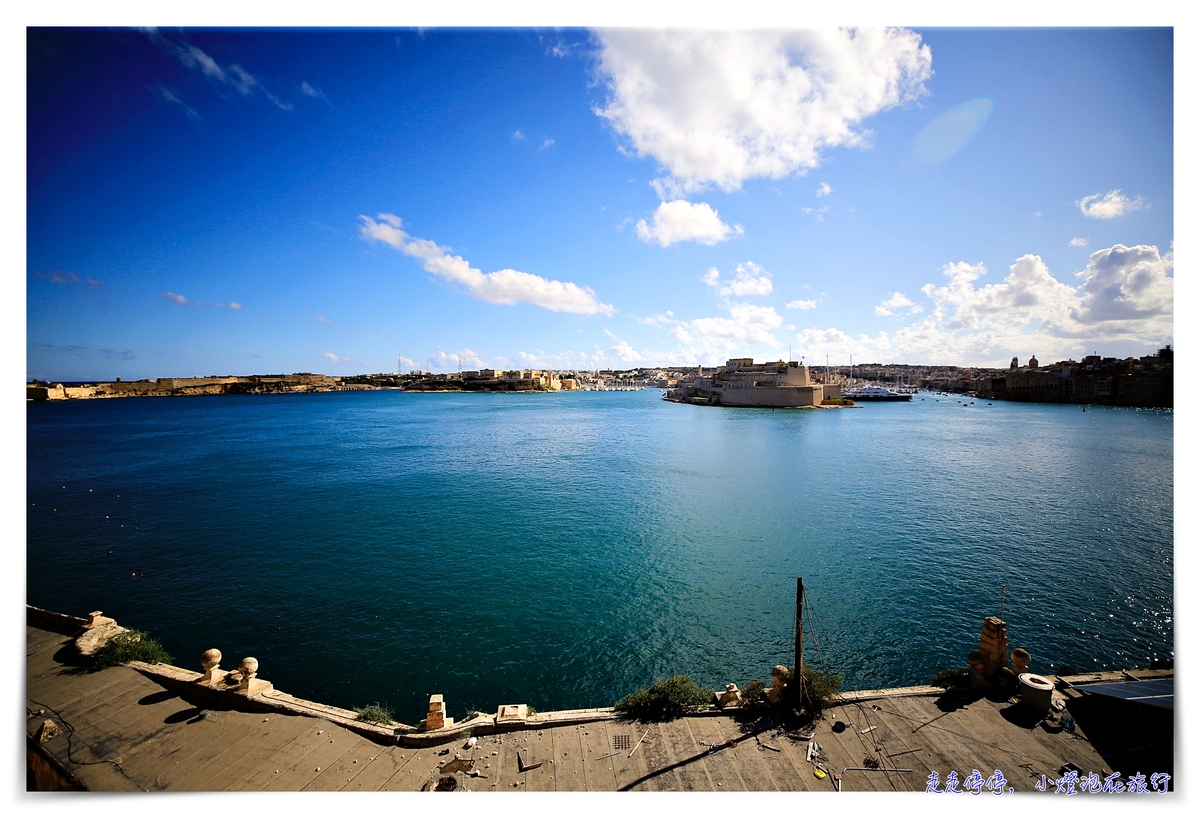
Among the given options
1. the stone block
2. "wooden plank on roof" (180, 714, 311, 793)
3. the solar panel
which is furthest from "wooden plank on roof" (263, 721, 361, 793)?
the solar panel

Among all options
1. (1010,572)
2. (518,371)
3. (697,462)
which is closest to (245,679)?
(1010,572)

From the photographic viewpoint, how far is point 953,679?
5152 millimetres

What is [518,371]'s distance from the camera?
113625 millimetres

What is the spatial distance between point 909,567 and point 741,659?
614 centimetres

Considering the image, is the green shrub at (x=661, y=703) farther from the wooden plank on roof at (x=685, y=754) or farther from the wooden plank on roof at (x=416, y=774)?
the wooden plank on roof at (x=416, y=774)

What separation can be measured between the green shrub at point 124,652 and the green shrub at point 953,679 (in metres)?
9.82

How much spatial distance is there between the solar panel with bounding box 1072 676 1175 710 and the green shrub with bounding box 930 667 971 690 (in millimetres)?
990

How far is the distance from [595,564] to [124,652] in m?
8.16

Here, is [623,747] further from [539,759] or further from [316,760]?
[316,760]

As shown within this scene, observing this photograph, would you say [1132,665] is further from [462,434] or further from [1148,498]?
[462,434]

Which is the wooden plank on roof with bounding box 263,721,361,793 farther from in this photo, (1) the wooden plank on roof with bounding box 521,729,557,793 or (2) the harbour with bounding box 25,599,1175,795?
(1) the wooden plank on roof with bounding box 521,729,557,793

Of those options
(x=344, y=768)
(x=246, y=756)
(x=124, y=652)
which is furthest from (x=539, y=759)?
(x=124, y=652)

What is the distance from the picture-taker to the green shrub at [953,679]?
511 cm

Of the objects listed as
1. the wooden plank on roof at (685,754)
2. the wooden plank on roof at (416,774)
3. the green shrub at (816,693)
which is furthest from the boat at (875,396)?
the wooden plank on roof at (416,774)
